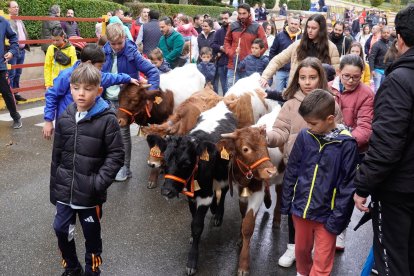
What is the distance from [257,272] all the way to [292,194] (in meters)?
1.03

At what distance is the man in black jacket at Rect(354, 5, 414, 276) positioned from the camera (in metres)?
2.47

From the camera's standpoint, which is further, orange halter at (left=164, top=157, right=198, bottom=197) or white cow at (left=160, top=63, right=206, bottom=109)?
white cow at (left=160, top=63, right=206, bottom=109)

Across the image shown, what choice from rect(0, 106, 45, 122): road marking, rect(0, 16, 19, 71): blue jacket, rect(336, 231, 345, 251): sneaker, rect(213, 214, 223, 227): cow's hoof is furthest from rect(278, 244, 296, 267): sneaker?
rect(0, 106, 45, 122): road marking

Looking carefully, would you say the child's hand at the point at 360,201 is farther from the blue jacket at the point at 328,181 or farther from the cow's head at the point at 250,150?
the cow's head at the point at 250,150

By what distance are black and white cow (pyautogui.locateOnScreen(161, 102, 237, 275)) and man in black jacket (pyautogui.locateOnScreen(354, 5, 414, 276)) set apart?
1437mm

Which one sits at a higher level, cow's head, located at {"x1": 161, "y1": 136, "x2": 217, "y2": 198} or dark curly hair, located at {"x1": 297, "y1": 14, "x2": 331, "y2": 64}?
dark curly hair, located at {"x1": 297, "y1": 14, "x2": 331, "y2": 64}

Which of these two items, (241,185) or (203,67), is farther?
(203,67)

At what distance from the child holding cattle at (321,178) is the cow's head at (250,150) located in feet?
1.21

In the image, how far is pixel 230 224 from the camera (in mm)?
4945

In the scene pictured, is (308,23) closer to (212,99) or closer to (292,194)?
(212,99)

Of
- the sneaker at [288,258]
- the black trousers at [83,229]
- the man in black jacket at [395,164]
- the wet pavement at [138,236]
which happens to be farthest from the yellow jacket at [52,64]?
the man in black jacket at [395,164]

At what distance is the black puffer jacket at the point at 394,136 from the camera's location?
2.46m

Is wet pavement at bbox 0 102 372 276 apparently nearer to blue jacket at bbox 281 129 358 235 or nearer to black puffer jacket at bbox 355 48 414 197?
blue jacket at bbox 281 129 358 235

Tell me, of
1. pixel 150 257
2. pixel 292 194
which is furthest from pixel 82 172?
pixel 292 194
